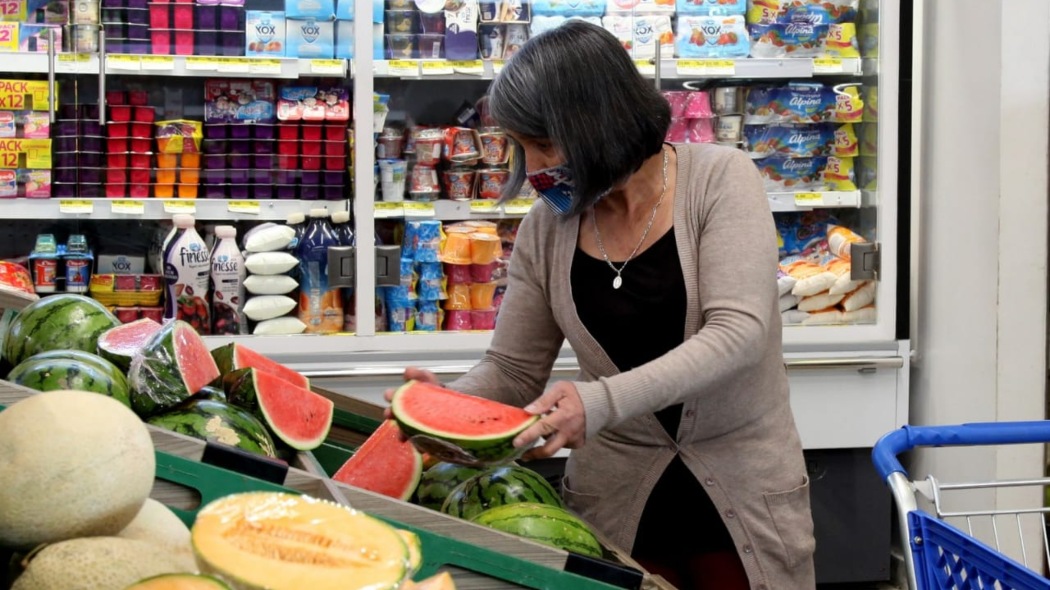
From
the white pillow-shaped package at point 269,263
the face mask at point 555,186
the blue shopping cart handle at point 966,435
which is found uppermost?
the face mask at point 555,186

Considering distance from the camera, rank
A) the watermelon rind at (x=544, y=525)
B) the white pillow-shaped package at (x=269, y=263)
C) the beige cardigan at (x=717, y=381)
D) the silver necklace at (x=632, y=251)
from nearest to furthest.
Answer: the watermelon rind at (x=544, y=525), the beige cardigan at (x=717, y=381), the silver necklace at (x=632, y=251), the white pillow-shaped package at (x=269, y=263)

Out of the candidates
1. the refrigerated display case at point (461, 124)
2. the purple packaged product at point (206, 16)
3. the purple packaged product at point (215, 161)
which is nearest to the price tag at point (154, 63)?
the refrigerated display case at point (461, 124)

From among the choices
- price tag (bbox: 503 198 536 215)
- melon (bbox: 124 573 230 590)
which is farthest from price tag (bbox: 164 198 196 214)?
melon (bbox: 124 573 230 590)

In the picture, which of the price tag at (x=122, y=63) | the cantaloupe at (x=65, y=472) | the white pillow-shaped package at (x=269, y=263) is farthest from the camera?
the white pillow-shaped package at (x=269, y=263)

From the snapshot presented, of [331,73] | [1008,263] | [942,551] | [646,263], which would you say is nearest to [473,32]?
[331,73]

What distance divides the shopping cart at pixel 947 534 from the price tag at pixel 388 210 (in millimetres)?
2096

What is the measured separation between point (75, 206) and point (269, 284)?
0.56 metres

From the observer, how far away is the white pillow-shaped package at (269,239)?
11.2 feet

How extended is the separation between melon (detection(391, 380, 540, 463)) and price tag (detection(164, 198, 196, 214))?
1.91m

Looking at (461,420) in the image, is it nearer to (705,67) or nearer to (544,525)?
(544,525)

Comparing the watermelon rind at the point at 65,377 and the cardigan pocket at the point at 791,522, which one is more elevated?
the watermelon rind at the point at 65,377

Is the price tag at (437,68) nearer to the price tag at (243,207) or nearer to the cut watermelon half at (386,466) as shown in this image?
the price tag at (243,207)

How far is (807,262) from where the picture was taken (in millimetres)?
3805

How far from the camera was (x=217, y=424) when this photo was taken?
1.54 meters
